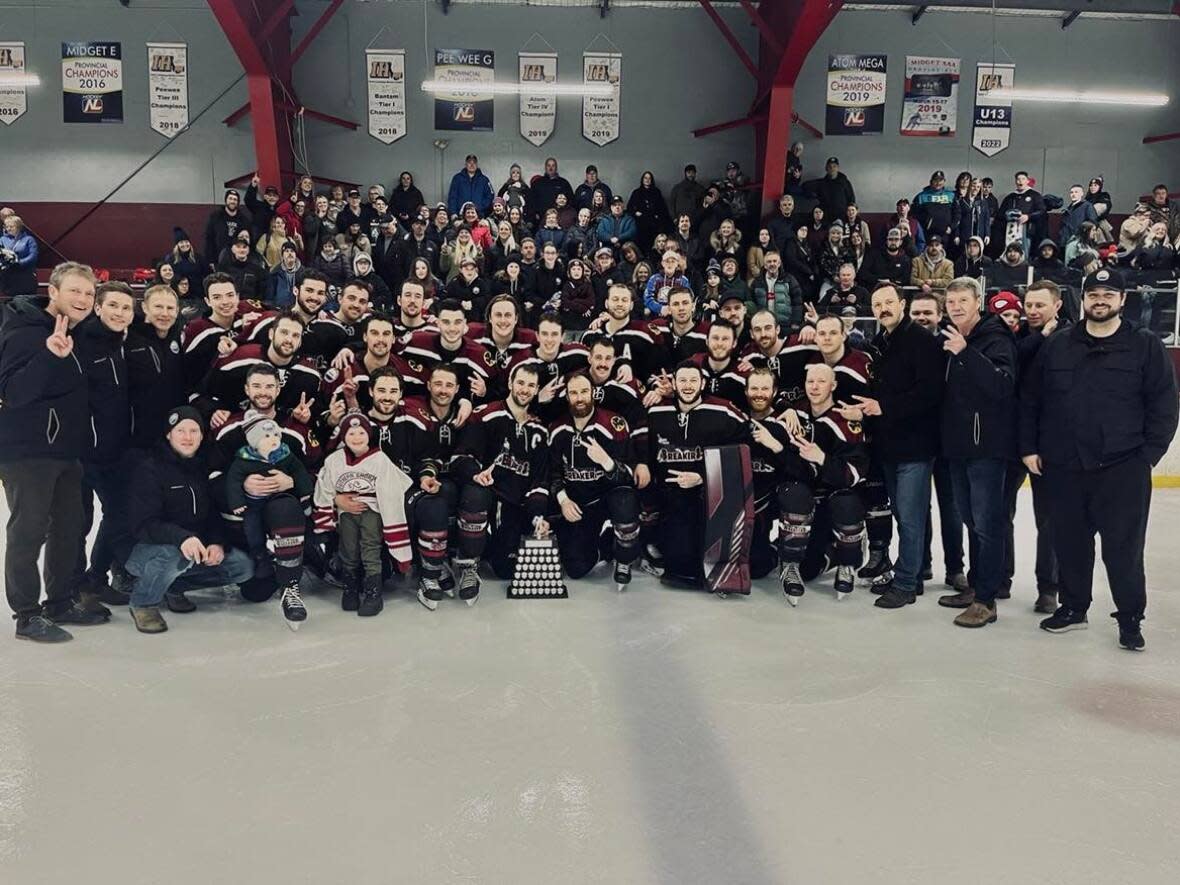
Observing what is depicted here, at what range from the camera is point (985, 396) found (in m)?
4.12

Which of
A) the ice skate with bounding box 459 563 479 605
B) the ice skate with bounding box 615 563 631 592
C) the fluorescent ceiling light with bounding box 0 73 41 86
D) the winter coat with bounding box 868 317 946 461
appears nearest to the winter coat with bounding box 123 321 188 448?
the ice skate with bounding box 459 563 479 605

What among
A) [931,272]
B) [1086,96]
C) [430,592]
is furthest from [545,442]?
[1086,96]

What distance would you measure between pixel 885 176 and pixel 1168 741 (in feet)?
41.1

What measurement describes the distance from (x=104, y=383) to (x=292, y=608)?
1.24 meters

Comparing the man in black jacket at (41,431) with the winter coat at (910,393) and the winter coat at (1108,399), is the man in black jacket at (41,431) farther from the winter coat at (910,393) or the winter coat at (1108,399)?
the winter coat at (1108,399)

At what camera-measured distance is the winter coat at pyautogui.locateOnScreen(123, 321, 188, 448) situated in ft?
13.8

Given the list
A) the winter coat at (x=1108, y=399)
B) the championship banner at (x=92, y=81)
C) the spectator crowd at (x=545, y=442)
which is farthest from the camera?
the championship banner at (x=92, y=81)

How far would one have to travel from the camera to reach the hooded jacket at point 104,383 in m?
3.98

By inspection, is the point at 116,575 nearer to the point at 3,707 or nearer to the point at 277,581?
the point at 277,581

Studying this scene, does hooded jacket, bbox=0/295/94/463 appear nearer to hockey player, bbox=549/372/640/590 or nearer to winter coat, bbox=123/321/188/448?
winter coat, bbox=123/321/188/448

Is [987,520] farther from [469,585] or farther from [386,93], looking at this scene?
[386,93]

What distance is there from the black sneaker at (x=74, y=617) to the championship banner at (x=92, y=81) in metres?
11.8

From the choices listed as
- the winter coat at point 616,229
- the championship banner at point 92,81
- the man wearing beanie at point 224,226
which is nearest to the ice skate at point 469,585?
the winter coat at point 616,229

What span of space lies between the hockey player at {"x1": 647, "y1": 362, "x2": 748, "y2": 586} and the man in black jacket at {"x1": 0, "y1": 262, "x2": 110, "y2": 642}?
2.55 metres
